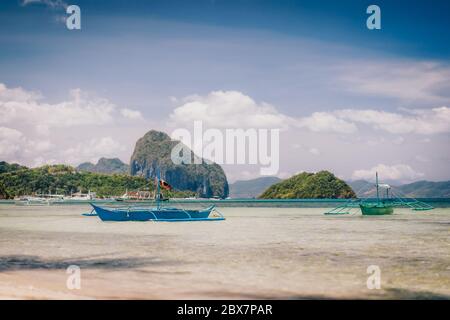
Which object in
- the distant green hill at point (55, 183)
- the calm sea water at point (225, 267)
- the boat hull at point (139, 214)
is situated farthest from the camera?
the distant green hill at point (55, 183)

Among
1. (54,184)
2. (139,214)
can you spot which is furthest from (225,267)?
(54,184)

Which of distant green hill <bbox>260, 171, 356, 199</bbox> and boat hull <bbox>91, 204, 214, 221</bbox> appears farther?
distant green hill <bbox>260, 171, 356, 199</bbox>

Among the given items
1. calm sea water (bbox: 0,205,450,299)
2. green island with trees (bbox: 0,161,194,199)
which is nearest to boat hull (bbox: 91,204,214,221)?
calm sea water (bbox: 0,205,450,299)

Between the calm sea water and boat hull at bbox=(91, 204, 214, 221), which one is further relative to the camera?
boat hull at bbox=(91, 204, 214, 221)

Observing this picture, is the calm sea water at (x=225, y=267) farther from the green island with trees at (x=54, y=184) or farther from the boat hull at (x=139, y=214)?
the green island with trees at (x=54, y=184)

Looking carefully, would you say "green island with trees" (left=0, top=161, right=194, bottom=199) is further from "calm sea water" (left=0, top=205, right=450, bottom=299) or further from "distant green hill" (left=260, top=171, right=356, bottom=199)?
"calm sea water" (left=0, top=205, right=450, bottom=299)

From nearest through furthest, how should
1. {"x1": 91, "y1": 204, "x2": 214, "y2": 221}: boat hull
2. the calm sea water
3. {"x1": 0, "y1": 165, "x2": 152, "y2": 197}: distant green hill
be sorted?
1. the calm sea water
2. {"x1": 91, "y1": 204, "x2": 214, "y2": 221}: boat hull
3. {"x1": 0, "y1": 165, "x2": 152, "y2": 197}: distant green hill

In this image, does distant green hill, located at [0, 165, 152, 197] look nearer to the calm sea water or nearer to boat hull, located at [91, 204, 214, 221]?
boat hull, located at [91, 204, 214, 221]

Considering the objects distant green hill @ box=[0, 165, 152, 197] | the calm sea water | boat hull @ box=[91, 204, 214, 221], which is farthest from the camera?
distant green hill @ box=[0, 165, 152, 197]

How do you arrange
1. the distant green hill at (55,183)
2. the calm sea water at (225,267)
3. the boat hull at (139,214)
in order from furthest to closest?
1. the distant green hill at (55,183)
2. the boat hull at (139,214)
3. the calm sea water at (225,267)

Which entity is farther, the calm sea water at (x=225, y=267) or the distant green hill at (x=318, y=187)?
the distant green hill at (x=318, y=187)

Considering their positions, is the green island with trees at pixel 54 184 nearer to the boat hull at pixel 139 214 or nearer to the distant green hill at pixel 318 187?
the distant green hill at pixel 318 187

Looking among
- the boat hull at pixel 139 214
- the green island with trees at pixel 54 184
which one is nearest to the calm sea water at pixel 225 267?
the boat hull at pixel 139 214
